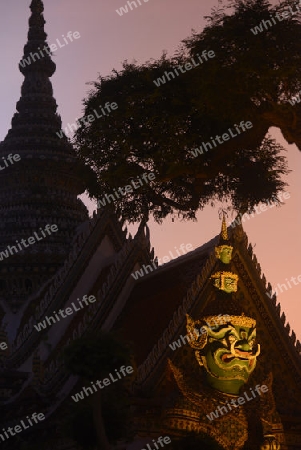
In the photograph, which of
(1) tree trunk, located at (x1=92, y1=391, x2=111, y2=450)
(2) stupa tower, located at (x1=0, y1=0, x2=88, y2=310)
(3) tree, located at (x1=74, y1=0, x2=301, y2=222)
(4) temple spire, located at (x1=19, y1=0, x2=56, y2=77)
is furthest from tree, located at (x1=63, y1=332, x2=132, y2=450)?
(4) temple spire, located at (x1=19, y1=0, x2=56, y2=77)

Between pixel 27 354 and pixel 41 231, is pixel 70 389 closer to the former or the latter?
pixel 27 354

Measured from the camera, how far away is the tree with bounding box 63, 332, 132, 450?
1819 centimetres

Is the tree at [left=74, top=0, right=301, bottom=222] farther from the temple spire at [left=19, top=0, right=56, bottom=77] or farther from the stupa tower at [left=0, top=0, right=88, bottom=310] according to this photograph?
the temple spire at [left=19, top=0, right=56, bottom=77]

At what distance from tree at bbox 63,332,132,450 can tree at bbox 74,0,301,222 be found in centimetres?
421

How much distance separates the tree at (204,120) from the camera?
2102cm

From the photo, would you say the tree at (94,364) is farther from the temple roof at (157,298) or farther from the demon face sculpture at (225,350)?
the temple roof at (157,298)

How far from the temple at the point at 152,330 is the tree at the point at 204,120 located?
115 centimetres

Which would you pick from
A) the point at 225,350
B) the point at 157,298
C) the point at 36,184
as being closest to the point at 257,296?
the point at 157,298

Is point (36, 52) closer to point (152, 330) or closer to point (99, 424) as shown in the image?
point (152, 330)

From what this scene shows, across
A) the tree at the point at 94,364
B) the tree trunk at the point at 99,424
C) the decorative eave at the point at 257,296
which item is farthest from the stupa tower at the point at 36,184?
the tree trunk at the point at 99,424

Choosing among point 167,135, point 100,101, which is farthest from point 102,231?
point 167,135

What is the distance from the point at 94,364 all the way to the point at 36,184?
17.1 metres

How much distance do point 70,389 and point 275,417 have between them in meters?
4.65

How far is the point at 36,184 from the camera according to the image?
35031mm
